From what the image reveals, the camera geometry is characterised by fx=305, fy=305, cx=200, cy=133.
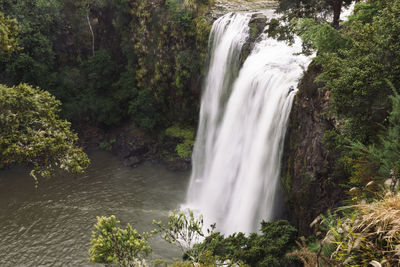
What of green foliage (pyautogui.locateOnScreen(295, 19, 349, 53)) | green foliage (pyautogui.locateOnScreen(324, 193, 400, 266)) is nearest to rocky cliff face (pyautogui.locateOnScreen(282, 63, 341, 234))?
green foliage (pyautogui.locateOnScreen(295, 19, 349, 53))

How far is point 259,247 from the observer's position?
29.4 feet

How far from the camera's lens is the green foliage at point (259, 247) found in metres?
8.81

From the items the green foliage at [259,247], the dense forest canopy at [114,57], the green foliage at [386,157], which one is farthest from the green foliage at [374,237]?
the dense forest canopy at [114,57]

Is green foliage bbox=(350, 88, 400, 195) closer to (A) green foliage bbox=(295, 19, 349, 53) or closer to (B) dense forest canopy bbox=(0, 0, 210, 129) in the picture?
(A) green foliage bbox=(295, 19, 349, 53)

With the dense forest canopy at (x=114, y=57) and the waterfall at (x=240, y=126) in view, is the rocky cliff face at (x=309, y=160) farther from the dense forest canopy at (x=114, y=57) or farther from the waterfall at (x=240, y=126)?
the dense forest canopy at (x=114, y=57)

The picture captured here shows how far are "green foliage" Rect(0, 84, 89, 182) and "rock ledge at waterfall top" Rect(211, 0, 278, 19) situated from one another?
41.9 ft

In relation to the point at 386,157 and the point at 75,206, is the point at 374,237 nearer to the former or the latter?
the point at 386,157

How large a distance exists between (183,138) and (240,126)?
8339mm

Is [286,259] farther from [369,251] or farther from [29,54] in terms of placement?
[29,54]

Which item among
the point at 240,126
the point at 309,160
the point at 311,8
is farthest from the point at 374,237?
the point at 240,126

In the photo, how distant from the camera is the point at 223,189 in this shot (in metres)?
16.9

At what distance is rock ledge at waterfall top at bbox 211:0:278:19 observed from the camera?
67.4ft

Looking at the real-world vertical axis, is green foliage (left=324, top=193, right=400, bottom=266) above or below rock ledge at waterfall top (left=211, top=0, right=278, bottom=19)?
below

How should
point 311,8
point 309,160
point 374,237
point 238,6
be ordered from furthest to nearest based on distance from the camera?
1. point 238,6
2. point 311,8
3. point 309,160
4. point 374,237
